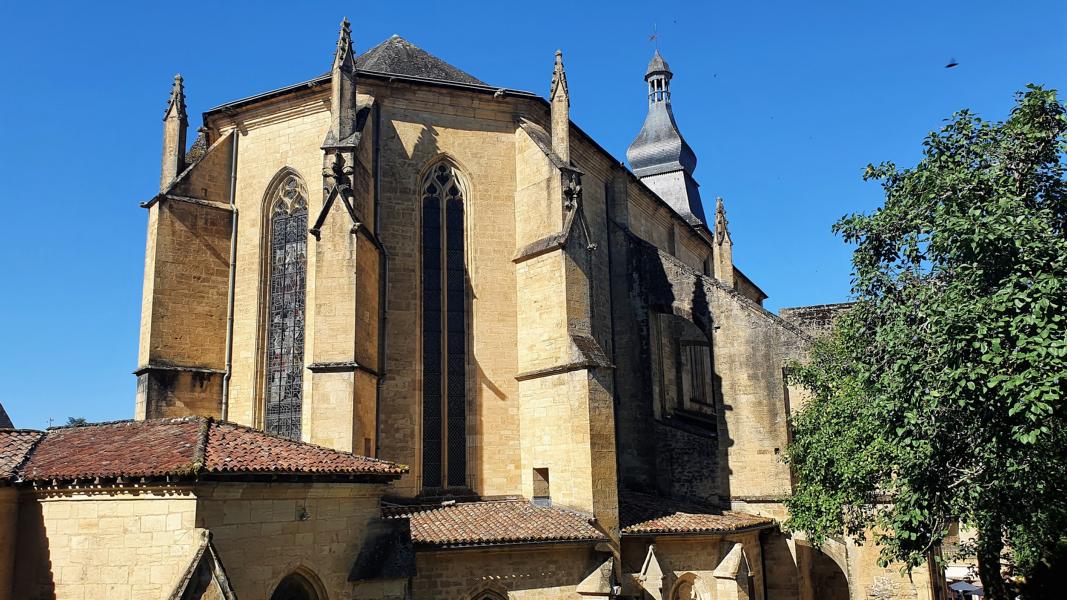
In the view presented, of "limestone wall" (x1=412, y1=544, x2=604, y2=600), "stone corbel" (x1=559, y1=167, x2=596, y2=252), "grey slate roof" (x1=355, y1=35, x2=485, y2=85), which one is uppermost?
"grey slate roof" (x1=355, y1=35, x2=485, y2=85)

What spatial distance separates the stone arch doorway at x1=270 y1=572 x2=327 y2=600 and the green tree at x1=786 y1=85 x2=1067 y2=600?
802cm

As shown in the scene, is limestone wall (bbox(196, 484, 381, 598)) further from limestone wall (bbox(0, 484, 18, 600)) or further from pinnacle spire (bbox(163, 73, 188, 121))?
pinnacle spire (bbox(163, 73, 188, 121))

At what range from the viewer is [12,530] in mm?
10852

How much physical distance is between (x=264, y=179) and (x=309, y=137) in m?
1.40

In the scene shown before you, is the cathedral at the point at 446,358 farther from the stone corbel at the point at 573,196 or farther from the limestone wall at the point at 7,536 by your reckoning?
the limestone wall at the point at 7,536

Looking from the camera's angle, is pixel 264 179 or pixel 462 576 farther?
pixel 264 179

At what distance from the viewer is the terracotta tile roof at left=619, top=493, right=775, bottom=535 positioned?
17516 mm

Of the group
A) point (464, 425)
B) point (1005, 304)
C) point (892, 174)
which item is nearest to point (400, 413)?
point (464, 425)

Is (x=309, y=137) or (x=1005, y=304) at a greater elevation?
(x=309, y=137)

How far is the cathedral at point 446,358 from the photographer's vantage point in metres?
14.4

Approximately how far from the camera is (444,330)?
58.4 feet

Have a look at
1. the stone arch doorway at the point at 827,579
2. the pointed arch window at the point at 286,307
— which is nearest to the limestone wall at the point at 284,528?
the pointed arch window at the point at 286,307

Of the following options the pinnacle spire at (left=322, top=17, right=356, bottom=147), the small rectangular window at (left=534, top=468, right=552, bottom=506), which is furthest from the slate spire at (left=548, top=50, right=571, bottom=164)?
the small rectangular window at (left=534, top=468, right=552, bottom=506)

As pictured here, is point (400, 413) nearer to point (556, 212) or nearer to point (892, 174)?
point (556, 212)
